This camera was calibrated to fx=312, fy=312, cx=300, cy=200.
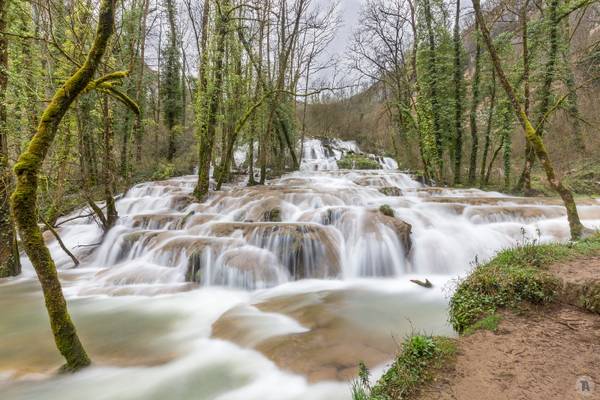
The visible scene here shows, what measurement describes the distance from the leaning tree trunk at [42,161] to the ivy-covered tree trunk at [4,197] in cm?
347

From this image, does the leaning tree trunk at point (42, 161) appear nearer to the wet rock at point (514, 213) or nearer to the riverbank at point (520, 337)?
the riverbank at point (520, 337)

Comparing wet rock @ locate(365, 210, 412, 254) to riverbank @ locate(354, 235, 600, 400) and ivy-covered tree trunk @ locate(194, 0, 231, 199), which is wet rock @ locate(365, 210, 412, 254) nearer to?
riverbank @ locate(354, 235, 600, 400)

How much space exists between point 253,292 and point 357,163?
21.2 meters

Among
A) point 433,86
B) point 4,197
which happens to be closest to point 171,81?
point 433,86

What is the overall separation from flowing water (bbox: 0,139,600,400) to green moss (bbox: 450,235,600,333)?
3.34 feet

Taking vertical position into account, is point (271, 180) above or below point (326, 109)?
below

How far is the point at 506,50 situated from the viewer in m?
14.6

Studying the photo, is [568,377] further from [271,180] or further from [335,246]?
[271,180]

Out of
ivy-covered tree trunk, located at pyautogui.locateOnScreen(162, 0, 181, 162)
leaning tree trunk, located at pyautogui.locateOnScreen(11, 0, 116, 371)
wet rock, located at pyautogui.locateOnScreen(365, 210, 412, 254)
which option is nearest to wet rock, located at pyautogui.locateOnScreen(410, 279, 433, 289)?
wet rock, located at pyautogui.locateOnScreen(365, 210, 412, 254)

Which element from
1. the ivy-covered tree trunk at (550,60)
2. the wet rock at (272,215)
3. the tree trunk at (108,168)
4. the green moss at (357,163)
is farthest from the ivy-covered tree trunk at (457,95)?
the tree trunk at (108,168)

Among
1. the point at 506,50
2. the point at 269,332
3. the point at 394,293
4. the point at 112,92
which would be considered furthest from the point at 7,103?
the point at 506,50

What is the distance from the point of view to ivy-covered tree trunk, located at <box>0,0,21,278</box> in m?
6.32

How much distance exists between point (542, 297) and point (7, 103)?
33.8ft

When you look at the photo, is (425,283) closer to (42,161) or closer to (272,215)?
(272,215)
